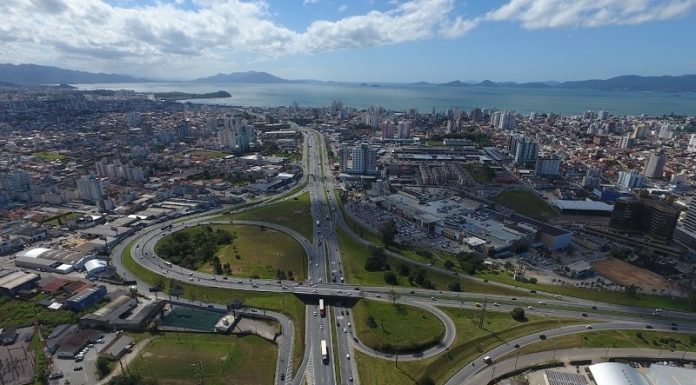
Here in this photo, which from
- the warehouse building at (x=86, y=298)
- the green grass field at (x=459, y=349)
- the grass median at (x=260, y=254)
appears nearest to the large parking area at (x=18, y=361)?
the warehouse building at (x=86, y=298)

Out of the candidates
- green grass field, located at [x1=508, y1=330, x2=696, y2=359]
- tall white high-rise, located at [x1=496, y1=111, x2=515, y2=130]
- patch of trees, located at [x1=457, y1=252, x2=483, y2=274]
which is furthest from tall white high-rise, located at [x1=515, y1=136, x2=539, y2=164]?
green grass field, located at [x1=508, y1=330, x2=696, y2=359]

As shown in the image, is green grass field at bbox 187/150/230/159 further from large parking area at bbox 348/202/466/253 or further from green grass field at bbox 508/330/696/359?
green grass field at bbox 508/330/696/359

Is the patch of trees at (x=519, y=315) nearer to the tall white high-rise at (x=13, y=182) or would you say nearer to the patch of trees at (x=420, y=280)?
the patch of trees at (x=420, y=280)

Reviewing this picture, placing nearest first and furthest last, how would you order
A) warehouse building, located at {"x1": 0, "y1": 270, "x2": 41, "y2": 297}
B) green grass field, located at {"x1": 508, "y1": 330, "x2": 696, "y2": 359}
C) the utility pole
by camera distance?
1. green grass field, located at {"x1": 508, "y1": 330, "x2": 696, "y2": 359}
2. the utility pole
3. warehouse building, located at {"x1": 0, "y1": 270, "x2": 41, "y2": 297}

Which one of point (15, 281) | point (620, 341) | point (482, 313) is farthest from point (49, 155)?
point (620, 341)

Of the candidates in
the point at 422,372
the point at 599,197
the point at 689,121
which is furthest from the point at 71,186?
the point at 689,121

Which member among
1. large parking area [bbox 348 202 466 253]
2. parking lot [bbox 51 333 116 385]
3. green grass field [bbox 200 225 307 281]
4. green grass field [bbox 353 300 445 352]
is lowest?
large parking area [bbox 348 202 466 253]
